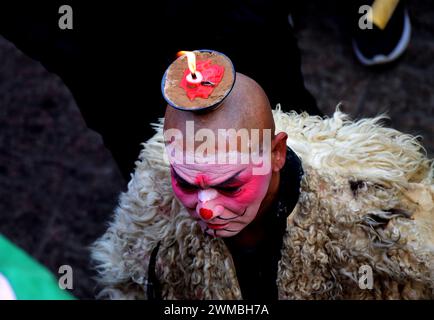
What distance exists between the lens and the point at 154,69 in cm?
302

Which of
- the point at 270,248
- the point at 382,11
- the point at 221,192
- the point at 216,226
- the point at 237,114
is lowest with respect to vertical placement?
the point at 270,248

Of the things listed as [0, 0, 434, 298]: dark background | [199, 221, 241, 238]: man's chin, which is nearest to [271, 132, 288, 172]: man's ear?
[199, 221, 241, 238]: man's chin

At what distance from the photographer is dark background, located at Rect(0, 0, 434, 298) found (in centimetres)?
384

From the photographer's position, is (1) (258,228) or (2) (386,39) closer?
(1) (258,228)

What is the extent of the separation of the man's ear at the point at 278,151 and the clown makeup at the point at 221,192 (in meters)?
0.05

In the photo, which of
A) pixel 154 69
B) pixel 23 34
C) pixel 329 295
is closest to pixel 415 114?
pixel 154 69

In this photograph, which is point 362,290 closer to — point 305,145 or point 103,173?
point 305,145

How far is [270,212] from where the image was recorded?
2.14 metres

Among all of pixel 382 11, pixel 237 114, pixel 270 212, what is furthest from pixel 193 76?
pixel 382 11

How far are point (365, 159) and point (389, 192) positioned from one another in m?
0.14

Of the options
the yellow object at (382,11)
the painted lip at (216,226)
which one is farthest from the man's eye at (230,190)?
the yellow object at (382,11)

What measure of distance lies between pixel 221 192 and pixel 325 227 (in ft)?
1.39

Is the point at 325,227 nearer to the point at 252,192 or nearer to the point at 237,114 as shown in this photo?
the point at 252,192

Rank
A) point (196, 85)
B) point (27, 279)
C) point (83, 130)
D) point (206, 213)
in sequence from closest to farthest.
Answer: point (27, 279)
point (196, 85)
point (206, 213)
point (83, 130)
